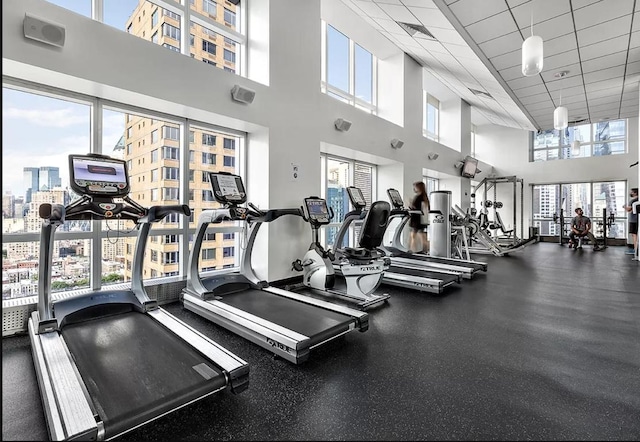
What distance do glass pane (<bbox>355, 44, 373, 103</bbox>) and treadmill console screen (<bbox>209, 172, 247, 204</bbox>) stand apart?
446 centimetres

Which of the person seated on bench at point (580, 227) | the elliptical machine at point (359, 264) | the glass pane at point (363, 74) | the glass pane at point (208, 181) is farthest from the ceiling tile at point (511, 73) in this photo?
the person seated on bench at point (580, 227)

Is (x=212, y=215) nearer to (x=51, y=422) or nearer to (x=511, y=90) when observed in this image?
(x=51, y=422)

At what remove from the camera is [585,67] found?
585cm

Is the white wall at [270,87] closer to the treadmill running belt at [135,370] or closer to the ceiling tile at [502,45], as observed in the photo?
the ceiling tile at [502,45]

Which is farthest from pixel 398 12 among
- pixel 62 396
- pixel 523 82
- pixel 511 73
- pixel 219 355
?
pixel 62 396

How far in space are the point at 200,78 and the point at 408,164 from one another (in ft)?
16.9

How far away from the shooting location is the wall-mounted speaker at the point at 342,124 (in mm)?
5723

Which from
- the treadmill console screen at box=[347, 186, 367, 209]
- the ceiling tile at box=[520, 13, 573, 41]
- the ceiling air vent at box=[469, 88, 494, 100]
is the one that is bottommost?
the treadmill console screen at box=[347, 186, 367, 209]

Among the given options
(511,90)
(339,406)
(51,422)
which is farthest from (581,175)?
(51,422)

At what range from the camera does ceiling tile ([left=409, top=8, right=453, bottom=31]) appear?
472 cm

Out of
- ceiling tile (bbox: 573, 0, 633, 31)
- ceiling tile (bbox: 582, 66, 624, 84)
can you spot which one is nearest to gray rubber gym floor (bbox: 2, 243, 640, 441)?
ceiling tile (bbox: 573, 0, 633, 31)

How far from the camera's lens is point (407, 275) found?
5035 millimetres

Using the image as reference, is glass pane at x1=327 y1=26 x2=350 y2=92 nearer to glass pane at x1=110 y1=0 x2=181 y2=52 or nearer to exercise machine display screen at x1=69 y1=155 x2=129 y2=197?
glass pane at x1=110 y1=0 x2=181 y2=52

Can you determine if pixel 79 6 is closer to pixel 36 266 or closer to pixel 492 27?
pixel 36 266
